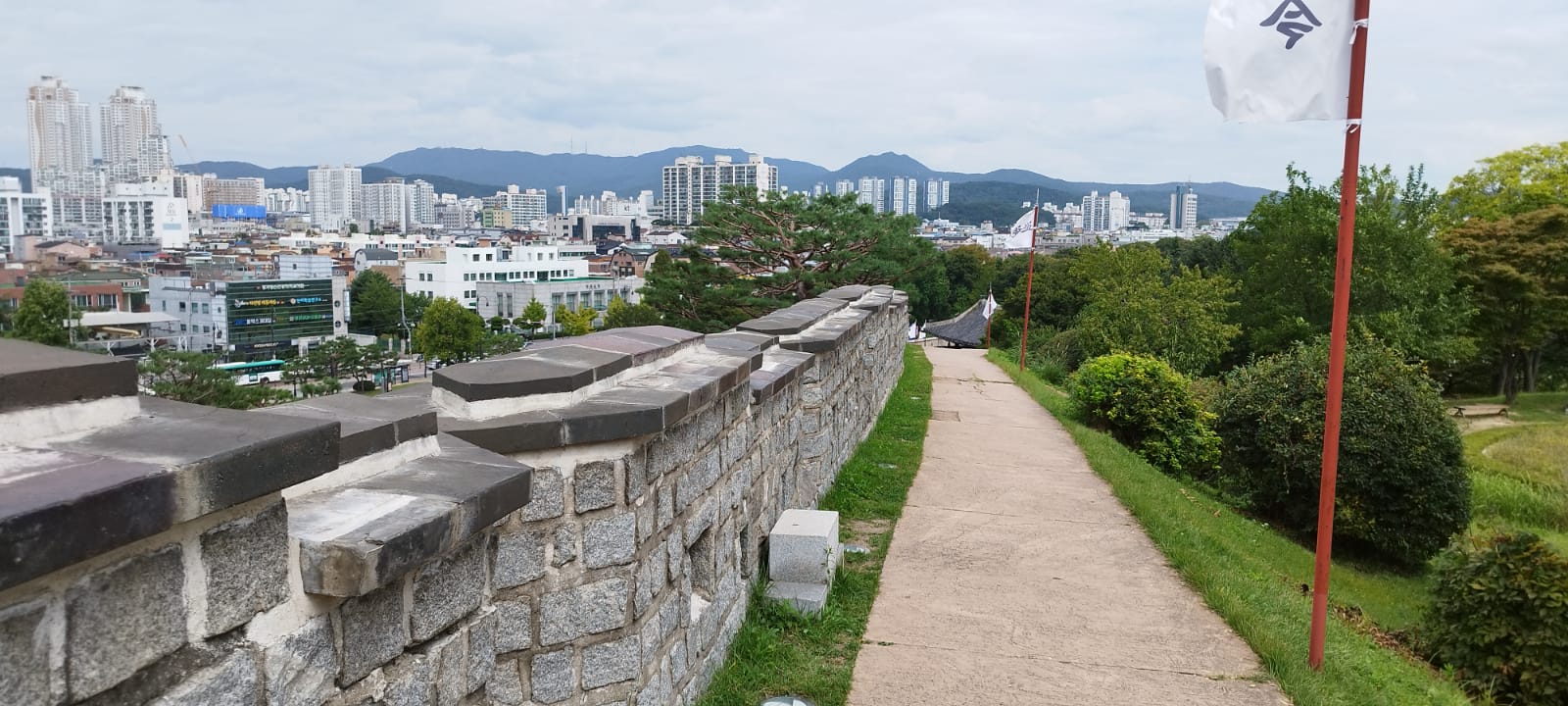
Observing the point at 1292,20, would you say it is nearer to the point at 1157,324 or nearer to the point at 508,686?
the point at 508,686

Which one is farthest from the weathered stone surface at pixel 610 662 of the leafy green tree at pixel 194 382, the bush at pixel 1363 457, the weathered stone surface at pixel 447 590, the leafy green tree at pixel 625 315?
the leafy green tree at pixel 625 315

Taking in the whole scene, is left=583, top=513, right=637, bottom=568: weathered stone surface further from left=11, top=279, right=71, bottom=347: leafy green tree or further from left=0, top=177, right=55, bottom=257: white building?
left=0, top=177, right=55, bottom=257: white building

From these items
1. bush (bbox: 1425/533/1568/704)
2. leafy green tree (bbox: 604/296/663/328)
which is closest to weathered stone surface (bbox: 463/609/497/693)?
bush (bbox: 1425/533/1568/704)

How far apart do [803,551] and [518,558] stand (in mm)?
2741

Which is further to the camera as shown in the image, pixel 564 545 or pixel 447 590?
pixel 564 545

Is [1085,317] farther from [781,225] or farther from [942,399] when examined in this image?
[942,399]

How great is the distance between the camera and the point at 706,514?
459cm

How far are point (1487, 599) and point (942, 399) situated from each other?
26.6ft

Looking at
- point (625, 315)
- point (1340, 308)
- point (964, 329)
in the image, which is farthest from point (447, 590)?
point (625, 315)

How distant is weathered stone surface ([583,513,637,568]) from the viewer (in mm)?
3480

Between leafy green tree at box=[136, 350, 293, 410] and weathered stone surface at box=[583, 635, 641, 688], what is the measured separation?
98.8 ft

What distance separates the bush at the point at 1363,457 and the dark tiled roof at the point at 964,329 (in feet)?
84.2

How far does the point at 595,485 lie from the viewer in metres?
3.47

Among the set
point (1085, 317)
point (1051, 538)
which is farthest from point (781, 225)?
point (1051, 538)
